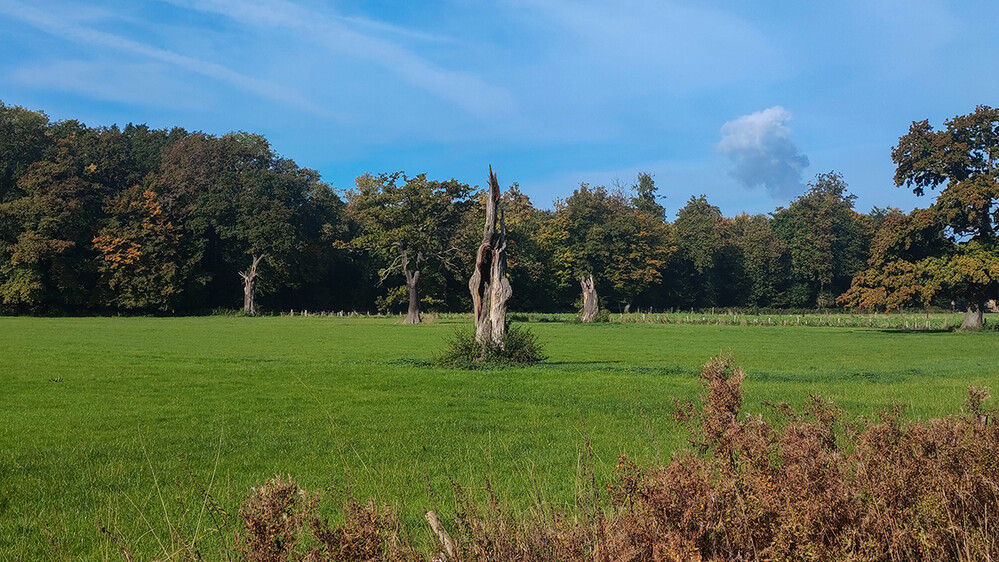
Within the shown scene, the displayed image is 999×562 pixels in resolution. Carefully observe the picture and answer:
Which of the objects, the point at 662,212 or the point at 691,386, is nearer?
the point at 691,386

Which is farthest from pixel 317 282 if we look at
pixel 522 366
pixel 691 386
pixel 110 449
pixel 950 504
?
pixel 950 504

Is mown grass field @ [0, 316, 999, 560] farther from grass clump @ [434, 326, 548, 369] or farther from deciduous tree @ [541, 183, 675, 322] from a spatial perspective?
deciduous tree @ [541, 183, 675, 322]

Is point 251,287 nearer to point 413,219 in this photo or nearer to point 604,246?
point 413,219

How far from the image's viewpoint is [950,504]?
15.3 ft

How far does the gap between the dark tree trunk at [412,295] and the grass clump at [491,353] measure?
115ft

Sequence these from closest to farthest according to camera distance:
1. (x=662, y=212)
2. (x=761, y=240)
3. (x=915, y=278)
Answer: (x=915, y=278) < (x=761, y=240) < (x=662, y=212)

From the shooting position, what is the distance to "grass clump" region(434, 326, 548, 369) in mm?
21438

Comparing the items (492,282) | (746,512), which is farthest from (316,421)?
(492,282)

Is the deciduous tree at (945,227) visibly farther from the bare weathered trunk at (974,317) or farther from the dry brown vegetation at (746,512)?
the dry brown vegetation at (746,512)

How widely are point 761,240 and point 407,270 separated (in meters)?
52.5

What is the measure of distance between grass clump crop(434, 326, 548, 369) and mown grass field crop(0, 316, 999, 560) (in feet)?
2.80

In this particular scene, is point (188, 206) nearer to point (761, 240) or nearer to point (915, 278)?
point (915, 278)

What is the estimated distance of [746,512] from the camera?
3889mm

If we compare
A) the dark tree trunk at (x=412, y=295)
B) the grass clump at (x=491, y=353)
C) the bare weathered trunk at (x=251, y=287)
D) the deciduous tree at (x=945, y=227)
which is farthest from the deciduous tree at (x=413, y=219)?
the grass clump at (x=491, y=353)
